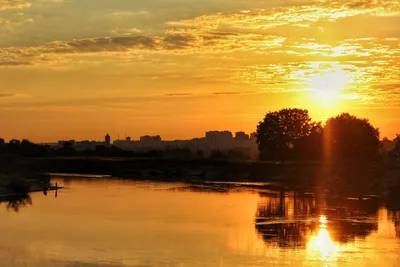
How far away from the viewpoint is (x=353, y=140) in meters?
115

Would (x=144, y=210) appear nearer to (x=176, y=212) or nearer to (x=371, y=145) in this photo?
(x=176, y=212)

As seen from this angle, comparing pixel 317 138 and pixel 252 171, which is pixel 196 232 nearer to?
pixel 252 171

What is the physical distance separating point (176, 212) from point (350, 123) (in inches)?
2663

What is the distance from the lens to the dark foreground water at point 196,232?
34.2 m

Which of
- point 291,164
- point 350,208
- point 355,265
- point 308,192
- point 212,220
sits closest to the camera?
point 355,265

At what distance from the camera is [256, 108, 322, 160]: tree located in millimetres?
130750

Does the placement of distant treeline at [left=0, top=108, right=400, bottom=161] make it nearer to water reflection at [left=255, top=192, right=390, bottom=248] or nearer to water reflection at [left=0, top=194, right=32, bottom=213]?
water reflection at [left=255, top=192, right=390, bottom=248]

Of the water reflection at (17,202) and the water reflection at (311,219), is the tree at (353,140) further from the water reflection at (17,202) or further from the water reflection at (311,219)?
the water reflection at (17,202)

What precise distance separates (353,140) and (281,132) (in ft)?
62.3

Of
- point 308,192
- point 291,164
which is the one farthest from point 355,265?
point 291,164

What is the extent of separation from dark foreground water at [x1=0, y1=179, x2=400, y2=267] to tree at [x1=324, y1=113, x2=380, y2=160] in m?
46.0

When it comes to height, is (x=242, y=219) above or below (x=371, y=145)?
below

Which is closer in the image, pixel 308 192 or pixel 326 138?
pixel 308 192

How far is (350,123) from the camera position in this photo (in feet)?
383
